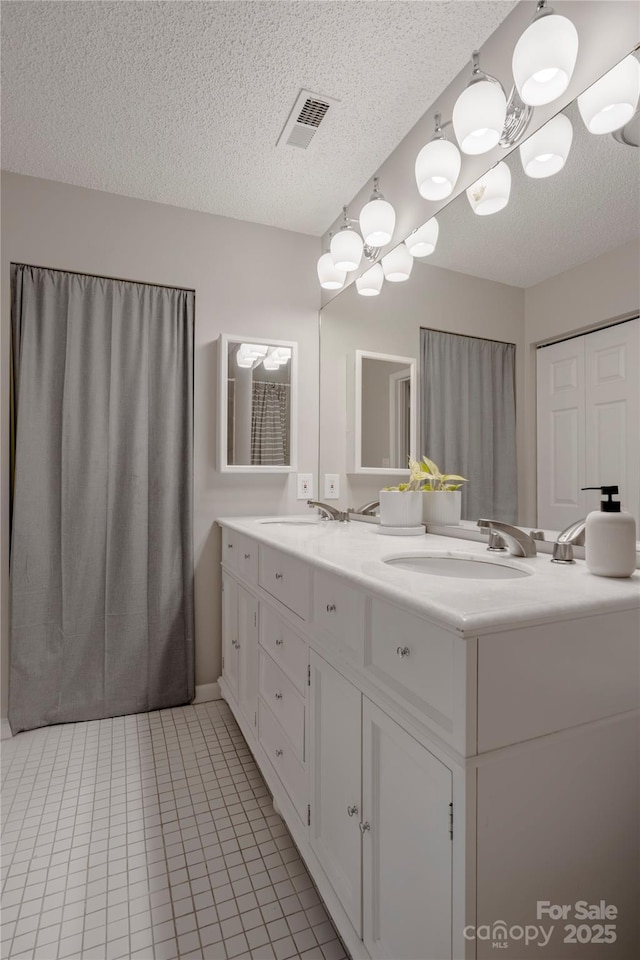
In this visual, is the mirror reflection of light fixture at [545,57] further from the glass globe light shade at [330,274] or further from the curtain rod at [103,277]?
the curtain rod at [103,277]

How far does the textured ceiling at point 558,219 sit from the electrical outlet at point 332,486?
118 cm

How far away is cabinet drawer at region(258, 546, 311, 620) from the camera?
132cm

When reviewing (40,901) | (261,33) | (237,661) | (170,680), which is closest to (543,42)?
(261,33)

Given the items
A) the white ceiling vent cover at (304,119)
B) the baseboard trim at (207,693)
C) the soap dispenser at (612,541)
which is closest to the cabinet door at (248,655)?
the baseboard trim at (207,693)

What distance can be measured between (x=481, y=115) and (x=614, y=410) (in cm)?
89

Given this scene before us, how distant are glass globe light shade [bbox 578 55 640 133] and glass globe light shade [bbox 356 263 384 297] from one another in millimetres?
1003

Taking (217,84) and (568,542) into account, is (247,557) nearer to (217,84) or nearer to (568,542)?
(568,542)

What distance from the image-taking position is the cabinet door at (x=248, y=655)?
1782mm

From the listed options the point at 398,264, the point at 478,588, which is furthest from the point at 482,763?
the point at 398,264

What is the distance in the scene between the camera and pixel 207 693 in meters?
2.36

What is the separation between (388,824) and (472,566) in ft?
2.09

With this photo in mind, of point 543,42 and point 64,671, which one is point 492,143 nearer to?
point 543,42

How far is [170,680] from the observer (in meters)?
2.28

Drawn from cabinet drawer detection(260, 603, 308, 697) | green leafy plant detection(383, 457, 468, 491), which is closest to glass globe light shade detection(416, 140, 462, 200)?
green leafy plant detection(383, 457, 468, 491)
